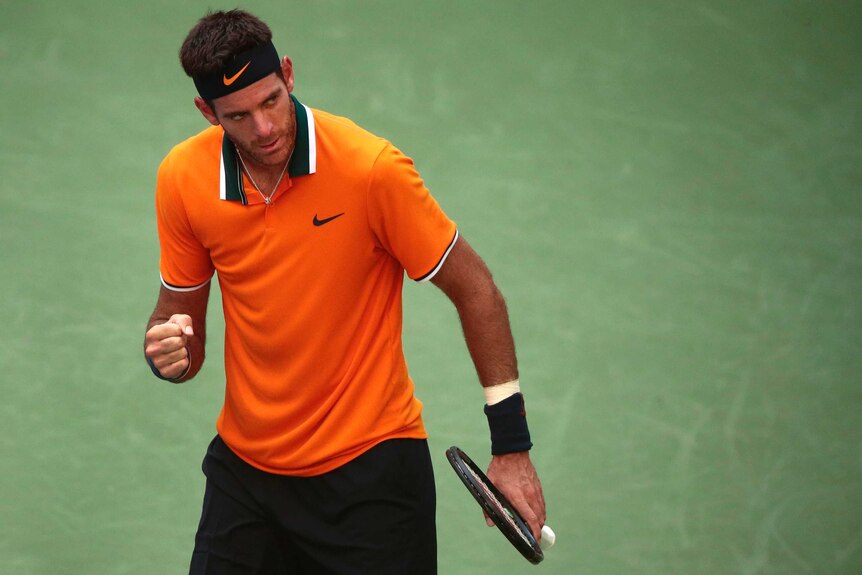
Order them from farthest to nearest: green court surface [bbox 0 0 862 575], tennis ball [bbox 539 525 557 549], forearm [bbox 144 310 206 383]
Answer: green court surface [bbox 0 0 862 575], forearm [bbox 144 310 206 383], tennis ball [bbox 539 525 557 549]

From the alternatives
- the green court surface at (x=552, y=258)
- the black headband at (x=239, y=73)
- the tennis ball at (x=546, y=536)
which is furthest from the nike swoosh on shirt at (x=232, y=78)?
the green court surface at (x=552, y=258)

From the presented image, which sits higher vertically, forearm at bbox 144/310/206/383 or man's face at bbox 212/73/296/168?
man's face at bbox 212/73/296/168

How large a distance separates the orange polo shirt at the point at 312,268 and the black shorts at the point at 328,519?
40 millimetres

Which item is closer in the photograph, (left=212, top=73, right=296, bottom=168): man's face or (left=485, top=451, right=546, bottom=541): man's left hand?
(left=212, top=73, right=296, bottom=168): man's face

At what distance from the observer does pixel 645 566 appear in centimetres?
371

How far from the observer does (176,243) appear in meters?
2.47

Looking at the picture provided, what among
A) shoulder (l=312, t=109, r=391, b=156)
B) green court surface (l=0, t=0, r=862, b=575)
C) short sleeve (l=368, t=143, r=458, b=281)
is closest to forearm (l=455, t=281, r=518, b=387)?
short sleeve (l=368, t=143, r=458, b=281)

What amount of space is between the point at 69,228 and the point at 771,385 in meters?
2.20

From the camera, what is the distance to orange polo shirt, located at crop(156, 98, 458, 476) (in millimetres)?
2336

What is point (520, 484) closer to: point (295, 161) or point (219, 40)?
point (295, 161)

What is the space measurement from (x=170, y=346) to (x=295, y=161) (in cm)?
43

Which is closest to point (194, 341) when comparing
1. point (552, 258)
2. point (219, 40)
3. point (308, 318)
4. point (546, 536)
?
point (308, 318)

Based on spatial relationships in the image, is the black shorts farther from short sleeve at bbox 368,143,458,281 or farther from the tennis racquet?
short sleeve at bbox 368,143,458,281

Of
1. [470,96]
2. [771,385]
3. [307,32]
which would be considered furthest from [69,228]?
[771,385]
